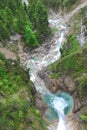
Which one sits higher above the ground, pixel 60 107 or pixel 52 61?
pixel 52 61

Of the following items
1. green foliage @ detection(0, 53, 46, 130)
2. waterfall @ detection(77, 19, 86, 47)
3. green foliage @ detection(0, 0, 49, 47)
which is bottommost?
green foliage @ detection(0, 53, 46, 130)

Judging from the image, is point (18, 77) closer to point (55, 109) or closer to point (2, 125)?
point (55, 109)

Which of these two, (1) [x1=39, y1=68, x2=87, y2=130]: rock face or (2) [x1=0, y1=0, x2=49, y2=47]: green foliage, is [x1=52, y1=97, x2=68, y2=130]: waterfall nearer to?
(1) [x1=39, y1=68, x2=87, y2=130]: rock face

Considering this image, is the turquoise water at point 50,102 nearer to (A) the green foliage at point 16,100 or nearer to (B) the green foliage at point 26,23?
(A) the green foliage at point 16,100

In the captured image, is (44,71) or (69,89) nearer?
(69,89)

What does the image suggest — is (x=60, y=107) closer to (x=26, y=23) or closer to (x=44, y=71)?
(x=44, y=71)

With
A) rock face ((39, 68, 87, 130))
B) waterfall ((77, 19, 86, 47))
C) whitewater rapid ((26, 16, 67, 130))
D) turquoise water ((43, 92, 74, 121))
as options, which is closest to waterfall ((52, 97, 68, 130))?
whitewater rapid ((26, 16, 67, 130))

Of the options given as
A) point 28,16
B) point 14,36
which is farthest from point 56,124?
point 28,16

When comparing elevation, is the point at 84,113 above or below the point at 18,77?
below

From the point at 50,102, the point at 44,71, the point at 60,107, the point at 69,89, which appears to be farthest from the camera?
the point at 44,71

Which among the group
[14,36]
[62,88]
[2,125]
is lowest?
[2,125]

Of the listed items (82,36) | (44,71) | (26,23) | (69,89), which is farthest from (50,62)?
(26,23)
